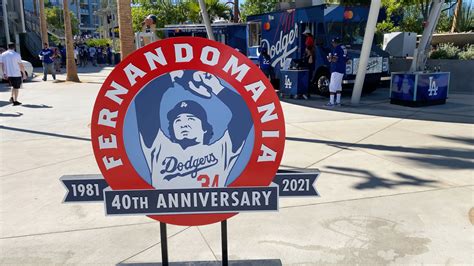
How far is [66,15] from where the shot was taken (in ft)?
62.0

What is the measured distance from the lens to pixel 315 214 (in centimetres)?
412

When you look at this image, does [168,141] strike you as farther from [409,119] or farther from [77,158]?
[409,119]

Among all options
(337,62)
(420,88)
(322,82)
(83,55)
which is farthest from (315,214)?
(83,55)

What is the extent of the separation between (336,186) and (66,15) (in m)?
17.7

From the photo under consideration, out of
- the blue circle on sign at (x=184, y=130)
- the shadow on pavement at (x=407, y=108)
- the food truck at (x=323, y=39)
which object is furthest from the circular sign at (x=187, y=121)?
the food truck at (x=323, y=39)

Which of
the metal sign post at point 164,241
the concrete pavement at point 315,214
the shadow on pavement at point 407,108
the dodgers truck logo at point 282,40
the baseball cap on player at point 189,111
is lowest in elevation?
the concrete pavement at point 315,214

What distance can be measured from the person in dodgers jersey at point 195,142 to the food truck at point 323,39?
1064 cm

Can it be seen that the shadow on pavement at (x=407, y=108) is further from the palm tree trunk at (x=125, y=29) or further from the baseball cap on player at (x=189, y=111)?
the baseball cap on player at (x=189, y=111)

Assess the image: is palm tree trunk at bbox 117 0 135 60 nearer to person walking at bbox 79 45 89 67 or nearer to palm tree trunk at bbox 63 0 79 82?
palm tree trunk at bbox 63 0 79 82

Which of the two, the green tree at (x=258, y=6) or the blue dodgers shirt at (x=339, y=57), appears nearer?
the blue dodgers shirt at (x=339, y=57)

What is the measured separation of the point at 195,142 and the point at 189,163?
0.12 metres

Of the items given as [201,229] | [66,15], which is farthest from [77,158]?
[66,15]

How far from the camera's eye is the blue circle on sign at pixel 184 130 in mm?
2084

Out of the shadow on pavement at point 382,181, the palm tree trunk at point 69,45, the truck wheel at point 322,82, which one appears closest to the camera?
the shadow on pavement at point 382,181
